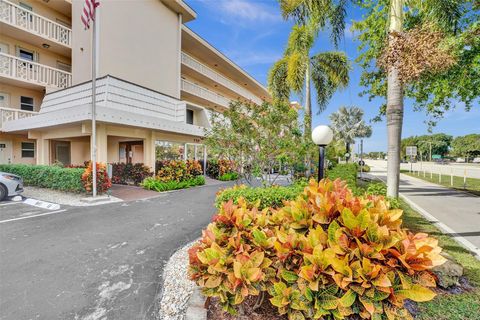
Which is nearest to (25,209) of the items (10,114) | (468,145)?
(10,114)

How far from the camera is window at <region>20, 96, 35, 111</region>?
15156 millimetres

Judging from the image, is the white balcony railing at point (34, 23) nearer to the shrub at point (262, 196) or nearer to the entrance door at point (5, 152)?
the entrance door at point (5, 152)

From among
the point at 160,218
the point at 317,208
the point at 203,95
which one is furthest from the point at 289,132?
the point at 203,95

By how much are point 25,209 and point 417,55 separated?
39.0 ft

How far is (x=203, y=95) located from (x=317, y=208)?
2126 centimetres

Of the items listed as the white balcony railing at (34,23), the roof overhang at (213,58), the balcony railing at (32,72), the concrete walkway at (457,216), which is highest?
the roof overhang at (213,58)

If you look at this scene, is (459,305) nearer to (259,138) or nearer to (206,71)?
(259,138)

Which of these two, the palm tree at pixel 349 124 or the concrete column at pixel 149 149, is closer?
the concrete column at pixel 149 149

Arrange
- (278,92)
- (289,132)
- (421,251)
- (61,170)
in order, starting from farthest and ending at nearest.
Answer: (278,92)
(61,170)
(289,132)
(421,251)

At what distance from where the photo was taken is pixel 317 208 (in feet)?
8.70

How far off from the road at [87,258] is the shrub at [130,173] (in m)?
5.37

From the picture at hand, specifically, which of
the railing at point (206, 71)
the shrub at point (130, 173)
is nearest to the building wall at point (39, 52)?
the railing at point (206, 71)

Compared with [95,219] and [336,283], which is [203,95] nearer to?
[95,219]

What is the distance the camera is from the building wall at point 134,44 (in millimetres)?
13470
